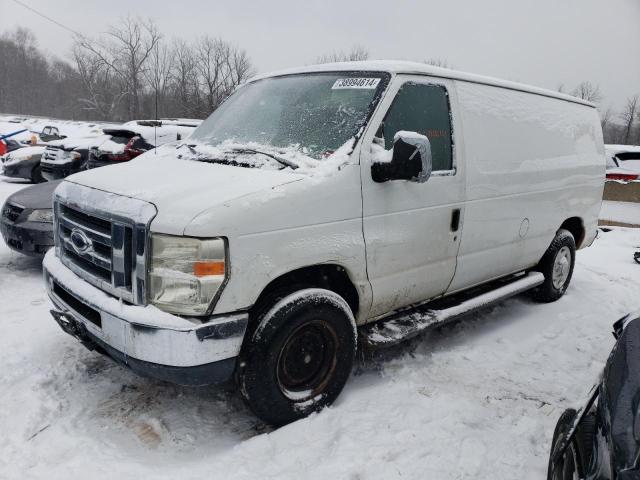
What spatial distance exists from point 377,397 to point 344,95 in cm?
206

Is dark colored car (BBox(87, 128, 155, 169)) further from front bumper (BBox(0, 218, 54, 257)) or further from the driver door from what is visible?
the driver door

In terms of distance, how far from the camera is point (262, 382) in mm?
2801

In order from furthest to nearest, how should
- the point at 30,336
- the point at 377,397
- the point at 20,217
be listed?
the point at 20,217 < the point at 30,336 < the point at 377,397

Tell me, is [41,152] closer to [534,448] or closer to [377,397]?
[377,397]

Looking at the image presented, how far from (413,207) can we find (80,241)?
83.8 inches

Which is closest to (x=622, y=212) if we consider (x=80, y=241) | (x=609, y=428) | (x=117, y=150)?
(x=609, y=428)

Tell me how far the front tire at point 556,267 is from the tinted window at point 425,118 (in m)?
2.26

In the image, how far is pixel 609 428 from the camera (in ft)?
5.85

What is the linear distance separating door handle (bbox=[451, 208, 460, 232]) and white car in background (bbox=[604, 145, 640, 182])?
9202 millimetres

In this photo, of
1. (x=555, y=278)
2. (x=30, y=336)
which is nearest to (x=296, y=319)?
(x=30, y=336)

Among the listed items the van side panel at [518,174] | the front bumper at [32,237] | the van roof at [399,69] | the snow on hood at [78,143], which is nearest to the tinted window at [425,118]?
the van roof at [399,69]

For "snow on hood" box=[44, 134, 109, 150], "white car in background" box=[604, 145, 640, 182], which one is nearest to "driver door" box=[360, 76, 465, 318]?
"white car in background" box=[604, 145, 640, 182]

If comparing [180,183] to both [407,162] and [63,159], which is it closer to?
[407,162]

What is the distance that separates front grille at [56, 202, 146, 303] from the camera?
102 inches
